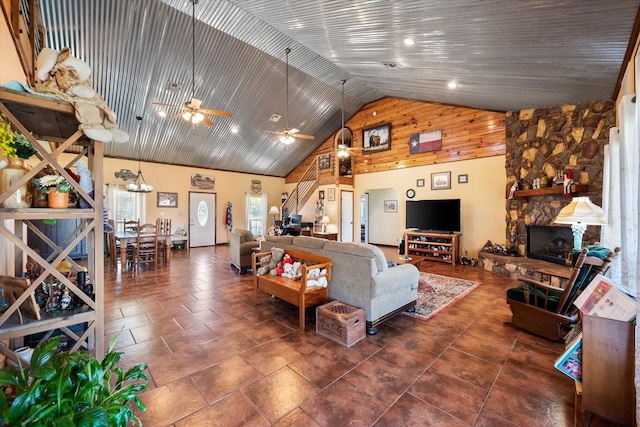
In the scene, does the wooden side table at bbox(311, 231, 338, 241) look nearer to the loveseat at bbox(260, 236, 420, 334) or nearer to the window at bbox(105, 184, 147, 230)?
the loveseat at bbox(260, 236, 420, 334)

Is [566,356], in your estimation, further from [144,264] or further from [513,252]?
[144,264]

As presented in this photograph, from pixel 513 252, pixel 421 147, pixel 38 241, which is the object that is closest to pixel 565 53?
pixel 513 252

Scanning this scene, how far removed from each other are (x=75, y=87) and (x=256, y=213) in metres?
9.84

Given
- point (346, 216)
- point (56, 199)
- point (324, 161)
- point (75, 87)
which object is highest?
point (324, 161)

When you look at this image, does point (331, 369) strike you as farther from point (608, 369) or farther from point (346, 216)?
point (346, 216)

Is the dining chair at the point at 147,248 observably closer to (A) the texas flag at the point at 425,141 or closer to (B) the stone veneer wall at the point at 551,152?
(A) the texas flag at the point at 425,141

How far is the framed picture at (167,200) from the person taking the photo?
8.74m

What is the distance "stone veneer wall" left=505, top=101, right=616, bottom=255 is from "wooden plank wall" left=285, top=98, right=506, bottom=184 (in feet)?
1.59

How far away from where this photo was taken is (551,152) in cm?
512

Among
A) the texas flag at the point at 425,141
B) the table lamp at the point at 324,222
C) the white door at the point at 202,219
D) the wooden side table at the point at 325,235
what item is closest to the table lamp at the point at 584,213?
the texas flag at the point at 425,141

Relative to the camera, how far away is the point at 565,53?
9.66 feet

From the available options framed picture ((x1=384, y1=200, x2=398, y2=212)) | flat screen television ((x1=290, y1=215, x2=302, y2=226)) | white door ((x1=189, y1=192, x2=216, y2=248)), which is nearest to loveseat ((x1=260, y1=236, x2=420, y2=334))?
framed picture ((x1=384, y1=200, x2=398, y2=212))

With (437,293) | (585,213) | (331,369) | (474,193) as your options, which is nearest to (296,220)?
(474,193)

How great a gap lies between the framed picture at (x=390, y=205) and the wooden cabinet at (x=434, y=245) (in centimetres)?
237
